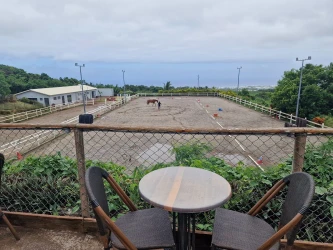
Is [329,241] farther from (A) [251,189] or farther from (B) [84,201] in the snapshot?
(B) [84,201]

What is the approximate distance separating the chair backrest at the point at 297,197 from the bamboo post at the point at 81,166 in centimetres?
147

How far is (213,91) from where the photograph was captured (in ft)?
116

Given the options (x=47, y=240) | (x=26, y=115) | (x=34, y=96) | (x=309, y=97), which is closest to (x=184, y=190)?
(x=47, y=240)

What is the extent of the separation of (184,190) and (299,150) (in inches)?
35.8

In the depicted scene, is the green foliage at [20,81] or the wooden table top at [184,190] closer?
the wooden table top at [184,190]

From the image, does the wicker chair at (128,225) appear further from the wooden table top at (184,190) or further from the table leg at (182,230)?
the wooden table top at (184,190)

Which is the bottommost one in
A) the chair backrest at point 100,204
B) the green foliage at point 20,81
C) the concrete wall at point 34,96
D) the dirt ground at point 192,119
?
the dirt ground at point 192,119

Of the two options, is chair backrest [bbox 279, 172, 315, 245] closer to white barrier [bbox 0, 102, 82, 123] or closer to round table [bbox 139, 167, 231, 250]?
round table [bbox 139, 167, 231, 250]

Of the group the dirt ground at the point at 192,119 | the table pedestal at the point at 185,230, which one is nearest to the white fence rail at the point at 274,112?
the dirt ground at the point at 192,119

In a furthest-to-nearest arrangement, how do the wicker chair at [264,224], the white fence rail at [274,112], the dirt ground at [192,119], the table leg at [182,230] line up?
the dirt ground at [192,119]
the white fence rail at [274,112]
the table leg at [182,230]
the wicker chair at [264,224]

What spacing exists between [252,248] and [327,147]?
4.00 feet

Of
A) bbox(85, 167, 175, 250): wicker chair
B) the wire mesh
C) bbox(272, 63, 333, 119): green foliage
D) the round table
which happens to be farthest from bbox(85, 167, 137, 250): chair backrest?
bbox(272, 63, 333, 119): green foliage

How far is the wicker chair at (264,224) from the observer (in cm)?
107

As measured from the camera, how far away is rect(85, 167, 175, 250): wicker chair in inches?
43.9
